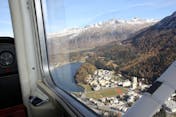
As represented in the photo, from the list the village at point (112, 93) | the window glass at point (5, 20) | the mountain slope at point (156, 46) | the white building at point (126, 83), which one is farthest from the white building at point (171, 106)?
the window glass at point (5, 20)

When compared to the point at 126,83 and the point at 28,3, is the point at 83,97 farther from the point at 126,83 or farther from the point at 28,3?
the point at 28,3

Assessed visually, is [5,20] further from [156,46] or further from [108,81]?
[156,46]


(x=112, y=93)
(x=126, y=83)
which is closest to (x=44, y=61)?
(x=112, y=93)

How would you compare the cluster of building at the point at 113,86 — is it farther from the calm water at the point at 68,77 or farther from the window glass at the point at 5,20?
the window glass at the point at 5,20

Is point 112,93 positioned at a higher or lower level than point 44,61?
lower

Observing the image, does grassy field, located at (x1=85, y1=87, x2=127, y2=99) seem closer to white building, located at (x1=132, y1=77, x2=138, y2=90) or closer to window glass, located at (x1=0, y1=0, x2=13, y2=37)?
white building, located at (x1=132, y1=77, x2=138, y2=90)

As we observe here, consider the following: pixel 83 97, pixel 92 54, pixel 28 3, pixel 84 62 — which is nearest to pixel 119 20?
pixel 92 54
